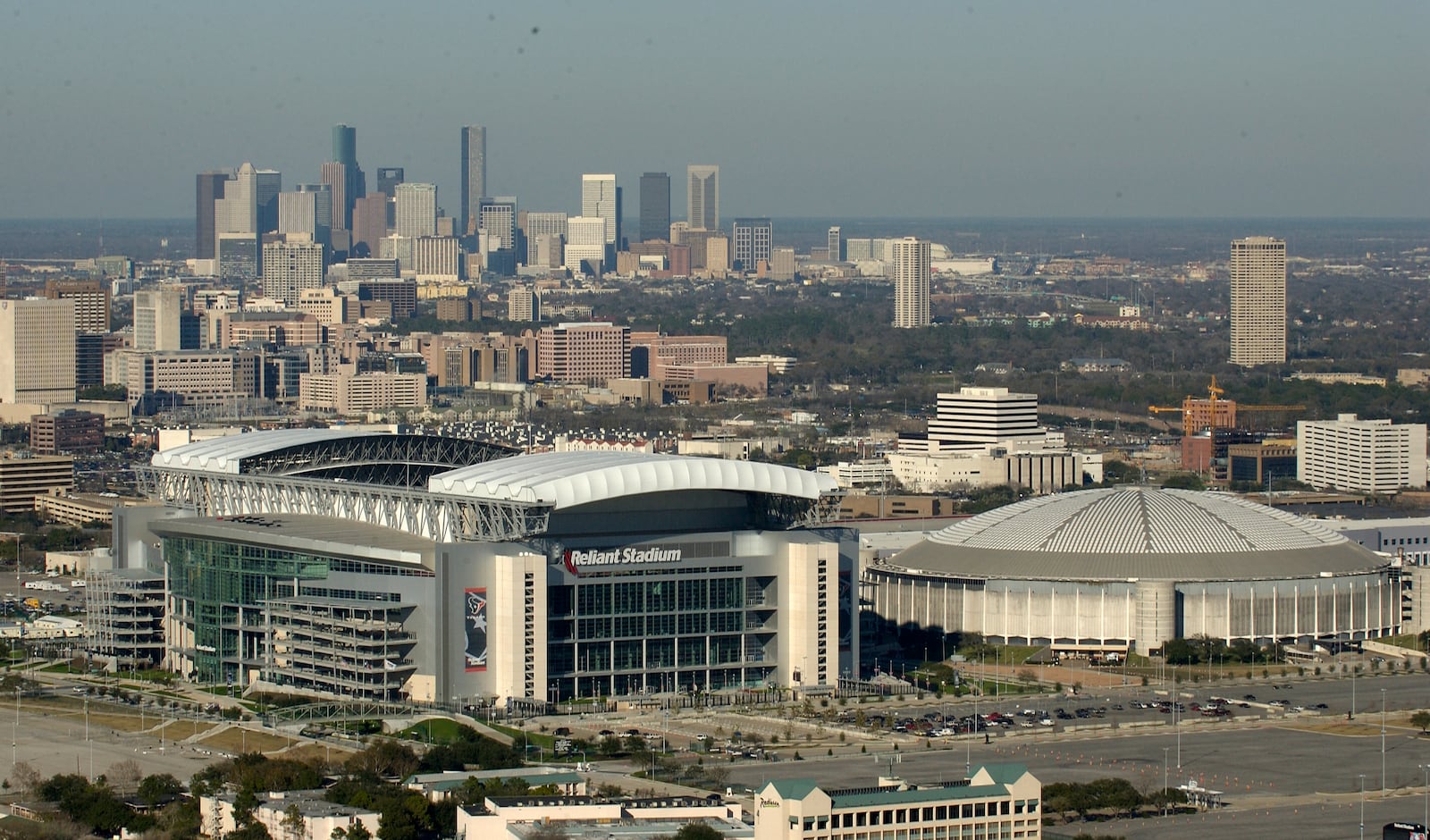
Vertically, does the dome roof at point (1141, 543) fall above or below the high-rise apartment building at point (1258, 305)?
below

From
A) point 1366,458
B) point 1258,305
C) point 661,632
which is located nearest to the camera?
point 661,632

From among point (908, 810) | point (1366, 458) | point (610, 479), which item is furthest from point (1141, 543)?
point (1366, 458)

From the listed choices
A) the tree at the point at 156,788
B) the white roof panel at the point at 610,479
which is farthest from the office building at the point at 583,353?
the tree at the point at 156,788

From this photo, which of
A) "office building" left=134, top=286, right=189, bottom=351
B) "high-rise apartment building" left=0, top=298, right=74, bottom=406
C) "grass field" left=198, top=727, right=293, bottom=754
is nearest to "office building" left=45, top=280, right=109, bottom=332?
"office building" left=134, top=286, right=189, bottom=351

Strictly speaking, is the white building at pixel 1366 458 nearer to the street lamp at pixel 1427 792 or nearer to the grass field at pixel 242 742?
the street lamp at pixel 1427 792

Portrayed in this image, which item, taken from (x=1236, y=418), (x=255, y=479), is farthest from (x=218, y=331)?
(x=255, y=479)

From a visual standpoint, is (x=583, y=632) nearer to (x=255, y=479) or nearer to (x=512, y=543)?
(x=512, y=543)

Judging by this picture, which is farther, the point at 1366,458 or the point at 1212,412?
the point at 1212,412

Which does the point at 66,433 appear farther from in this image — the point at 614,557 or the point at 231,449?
the point at 614,557
